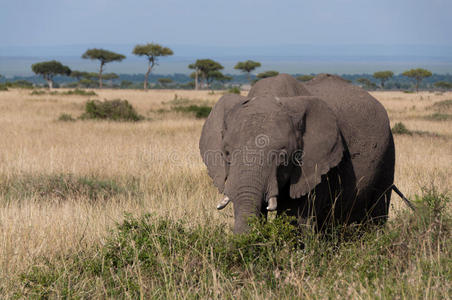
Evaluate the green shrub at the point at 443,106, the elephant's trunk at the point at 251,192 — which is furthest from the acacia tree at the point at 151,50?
the elephant's trunk at the point at 251,192

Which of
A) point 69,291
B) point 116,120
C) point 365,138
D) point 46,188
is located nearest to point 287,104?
point 365,138

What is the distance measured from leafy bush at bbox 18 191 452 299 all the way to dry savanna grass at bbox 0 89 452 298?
48 mm

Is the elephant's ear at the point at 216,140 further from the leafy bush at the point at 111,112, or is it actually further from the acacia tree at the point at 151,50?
the acacia tree at the point at 151,50

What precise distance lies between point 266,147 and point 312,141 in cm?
59

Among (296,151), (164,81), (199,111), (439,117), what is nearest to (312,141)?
(296,151)

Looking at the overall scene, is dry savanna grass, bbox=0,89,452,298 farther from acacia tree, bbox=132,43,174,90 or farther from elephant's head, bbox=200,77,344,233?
acacia tree, bbox=132,43,174,90

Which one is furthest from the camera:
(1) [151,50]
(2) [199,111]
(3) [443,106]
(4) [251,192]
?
(1) [151,50]

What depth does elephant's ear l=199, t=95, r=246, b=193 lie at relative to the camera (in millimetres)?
4250

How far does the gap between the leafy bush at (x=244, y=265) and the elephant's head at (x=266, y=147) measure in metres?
0.26

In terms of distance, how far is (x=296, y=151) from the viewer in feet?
13.6

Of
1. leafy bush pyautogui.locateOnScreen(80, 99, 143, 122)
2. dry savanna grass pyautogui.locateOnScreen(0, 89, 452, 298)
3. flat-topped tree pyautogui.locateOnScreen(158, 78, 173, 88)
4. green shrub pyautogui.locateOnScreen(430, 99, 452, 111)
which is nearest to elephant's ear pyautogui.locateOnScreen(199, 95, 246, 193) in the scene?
dry savanna grass pyautogui.locateOnScreen(0, 89, 452, 298)

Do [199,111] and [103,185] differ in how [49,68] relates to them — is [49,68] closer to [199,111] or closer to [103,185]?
[199,111]

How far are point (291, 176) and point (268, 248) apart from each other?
600 mm

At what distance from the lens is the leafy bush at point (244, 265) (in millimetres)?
3750
